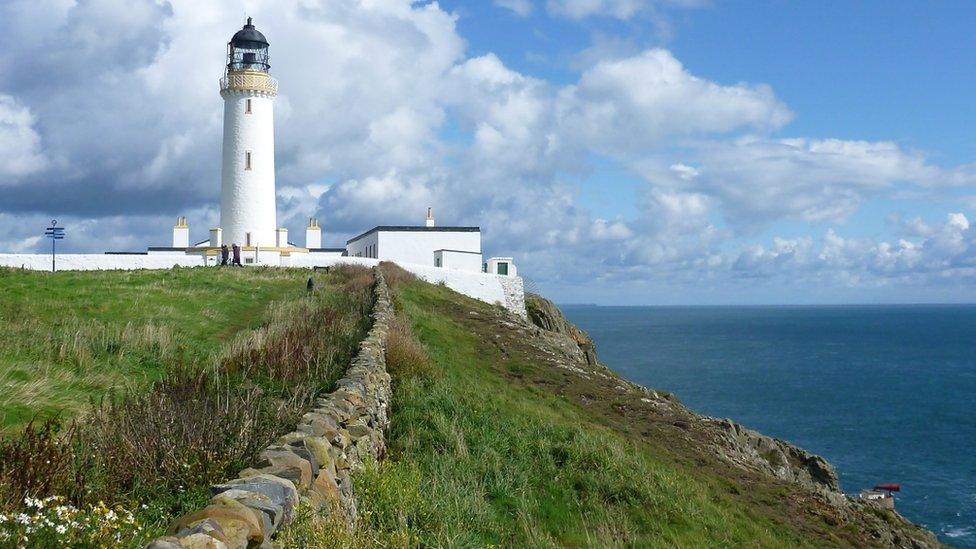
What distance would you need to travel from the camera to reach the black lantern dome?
147ft

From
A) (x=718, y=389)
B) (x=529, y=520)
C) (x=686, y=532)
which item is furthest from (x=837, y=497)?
(x=718, y=389)

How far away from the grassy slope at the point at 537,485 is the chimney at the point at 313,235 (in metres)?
45.5

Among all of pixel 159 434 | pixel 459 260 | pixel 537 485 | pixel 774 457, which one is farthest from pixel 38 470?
pixel 459 260

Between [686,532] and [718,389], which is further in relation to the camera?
[718,389]

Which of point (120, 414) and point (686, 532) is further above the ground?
point (120, 414)

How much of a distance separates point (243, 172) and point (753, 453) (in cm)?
3298

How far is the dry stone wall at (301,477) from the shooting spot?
410 centimetres

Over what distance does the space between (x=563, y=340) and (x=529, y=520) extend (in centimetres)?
2194

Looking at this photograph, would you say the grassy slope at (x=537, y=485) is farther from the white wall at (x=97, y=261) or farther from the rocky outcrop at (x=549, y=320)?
the white wall at (x=97, y=261)

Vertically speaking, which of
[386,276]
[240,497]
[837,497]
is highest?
[386,276]

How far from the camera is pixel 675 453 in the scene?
15.2 metres

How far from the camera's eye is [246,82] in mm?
43938

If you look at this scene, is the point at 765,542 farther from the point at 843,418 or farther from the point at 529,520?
the point at 843,418

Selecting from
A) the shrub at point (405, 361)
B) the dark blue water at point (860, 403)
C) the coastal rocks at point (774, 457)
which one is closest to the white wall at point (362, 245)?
the dark blue water at point (860, 403)
